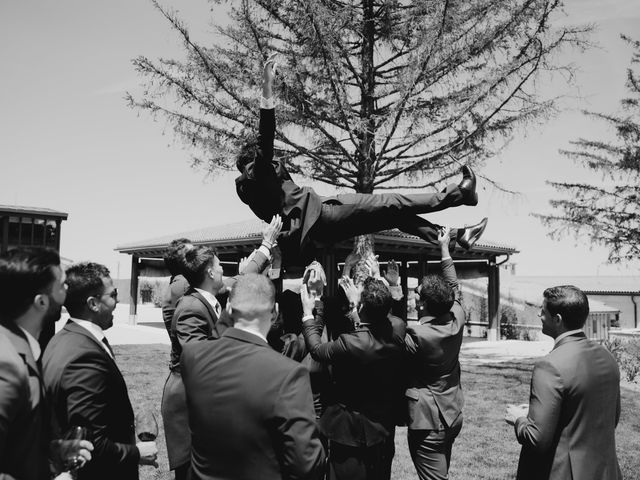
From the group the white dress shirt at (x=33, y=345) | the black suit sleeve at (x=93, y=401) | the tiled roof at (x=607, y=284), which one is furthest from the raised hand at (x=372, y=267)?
the tiled roof at (x=607, y=284)

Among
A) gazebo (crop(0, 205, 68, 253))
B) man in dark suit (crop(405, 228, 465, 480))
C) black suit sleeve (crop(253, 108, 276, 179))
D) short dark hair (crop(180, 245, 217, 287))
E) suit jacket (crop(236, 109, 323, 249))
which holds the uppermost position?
gazebo (crop(0, 205, 68, 253))

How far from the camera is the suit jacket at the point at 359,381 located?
3256 mm

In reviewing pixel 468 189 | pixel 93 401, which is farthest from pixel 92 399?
pixel 468 189

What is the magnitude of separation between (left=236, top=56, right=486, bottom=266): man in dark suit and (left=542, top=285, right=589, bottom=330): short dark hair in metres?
1.57

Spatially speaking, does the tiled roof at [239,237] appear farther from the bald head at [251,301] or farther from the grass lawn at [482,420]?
the bald head at [251,301]

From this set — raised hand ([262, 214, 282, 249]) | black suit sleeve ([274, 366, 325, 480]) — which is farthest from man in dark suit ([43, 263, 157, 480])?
raised hand ([262, 214, 282, 249])

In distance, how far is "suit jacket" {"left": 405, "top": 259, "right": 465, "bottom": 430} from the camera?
144 inches

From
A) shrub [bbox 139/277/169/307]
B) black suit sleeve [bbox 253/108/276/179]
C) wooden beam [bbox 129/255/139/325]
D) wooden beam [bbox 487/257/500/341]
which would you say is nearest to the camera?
black suit sleeve [bbox 253/108/276/179]

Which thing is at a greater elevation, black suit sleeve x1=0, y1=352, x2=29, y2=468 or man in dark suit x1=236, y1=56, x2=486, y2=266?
man in dark suit x1=236, y1=56, x2=486, y2=266

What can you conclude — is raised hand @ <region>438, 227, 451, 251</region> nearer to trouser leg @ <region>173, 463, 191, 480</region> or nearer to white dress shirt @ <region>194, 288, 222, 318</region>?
white dress shirt @ <region>194, 288, 222, 318</region>

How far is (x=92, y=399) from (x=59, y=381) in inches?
6.1

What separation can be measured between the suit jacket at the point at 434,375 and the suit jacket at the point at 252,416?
67.9 inches

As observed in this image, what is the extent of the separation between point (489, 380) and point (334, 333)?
8629mm

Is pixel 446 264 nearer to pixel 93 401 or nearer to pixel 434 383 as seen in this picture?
pixel 434 383
